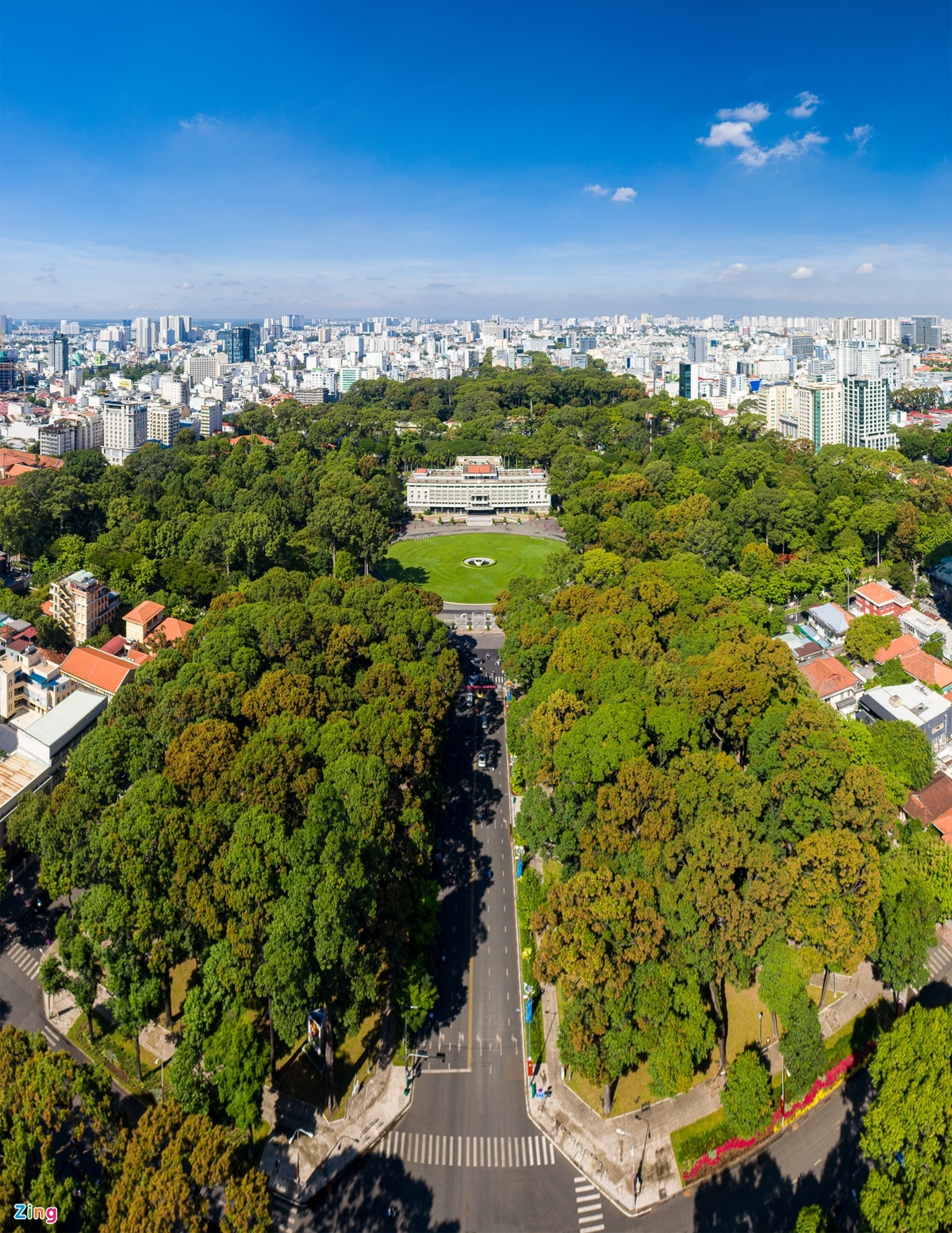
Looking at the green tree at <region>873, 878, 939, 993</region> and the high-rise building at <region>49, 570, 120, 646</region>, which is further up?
the high-rise building at <region>49, 570, 120, 646</region>

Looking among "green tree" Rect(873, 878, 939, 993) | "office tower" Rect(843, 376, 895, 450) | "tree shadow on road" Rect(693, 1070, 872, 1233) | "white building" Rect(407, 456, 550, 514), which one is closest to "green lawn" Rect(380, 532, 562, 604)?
"white building" Rect(407, 456, 550, 514)

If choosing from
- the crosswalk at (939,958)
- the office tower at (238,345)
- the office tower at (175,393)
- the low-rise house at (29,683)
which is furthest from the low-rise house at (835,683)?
the office tower at (238,345)

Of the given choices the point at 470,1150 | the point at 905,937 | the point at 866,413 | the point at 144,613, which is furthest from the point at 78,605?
the point at 866,413

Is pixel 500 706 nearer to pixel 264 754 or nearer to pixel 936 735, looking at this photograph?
pixel 264 754

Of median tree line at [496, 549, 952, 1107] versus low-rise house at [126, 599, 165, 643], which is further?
low-rise house at [126, 599, 165, 643]

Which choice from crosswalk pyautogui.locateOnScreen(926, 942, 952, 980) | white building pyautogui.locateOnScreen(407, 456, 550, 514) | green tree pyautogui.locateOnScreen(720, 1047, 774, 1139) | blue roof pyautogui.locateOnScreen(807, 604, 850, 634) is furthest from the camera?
white building pyautogui.locateOnScreen(407, 456, 550, 514)

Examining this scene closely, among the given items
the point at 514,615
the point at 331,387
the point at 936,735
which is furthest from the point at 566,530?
the point at 331,387

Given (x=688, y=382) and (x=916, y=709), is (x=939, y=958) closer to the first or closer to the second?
(x=916, y=709)

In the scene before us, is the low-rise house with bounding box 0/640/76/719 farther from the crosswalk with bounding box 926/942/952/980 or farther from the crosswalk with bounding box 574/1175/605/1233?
the crosswalk with bounding box 926/942/952/980
